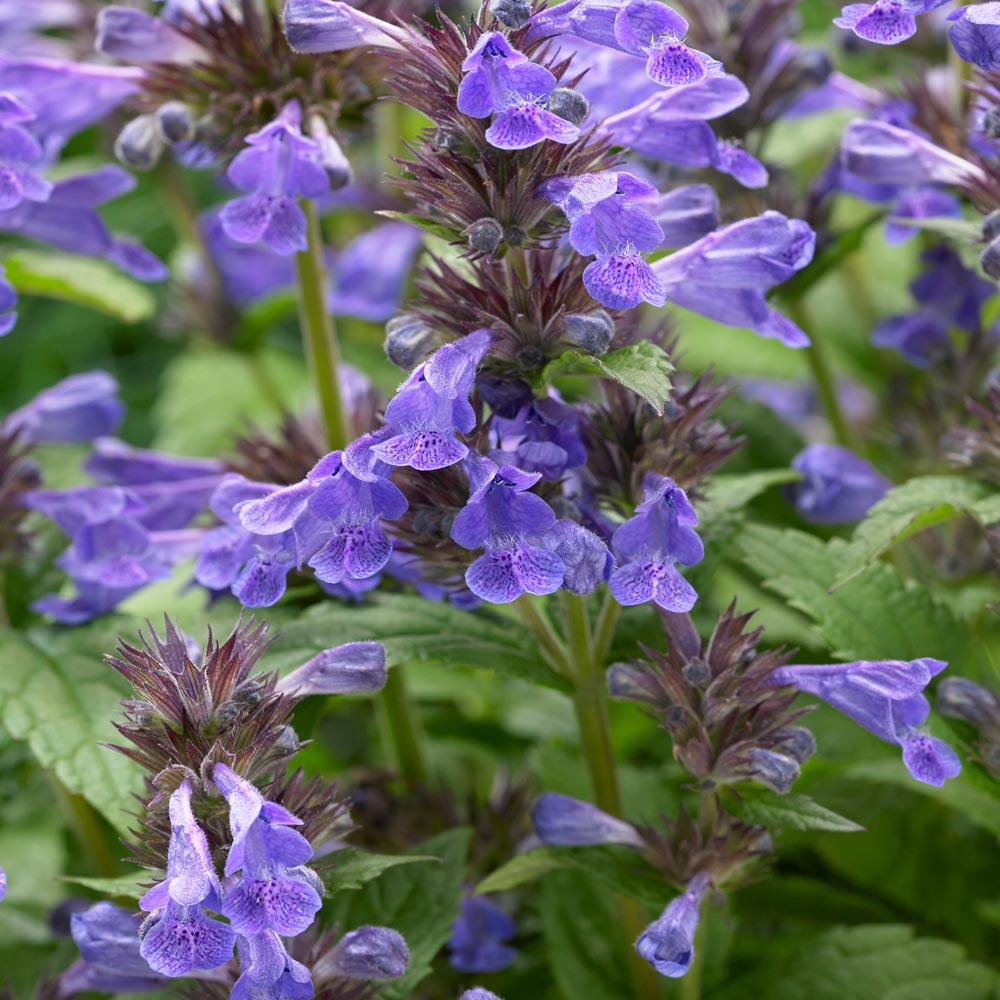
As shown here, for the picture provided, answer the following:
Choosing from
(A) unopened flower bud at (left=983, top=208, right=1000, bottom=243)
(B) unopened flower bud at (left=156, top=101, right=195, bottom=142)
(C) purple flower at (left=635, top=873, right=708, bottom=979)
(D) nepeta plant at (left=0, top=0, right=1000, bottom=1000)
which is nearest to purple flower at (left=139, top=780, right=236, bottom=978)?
(D) nepeta plant at (left=0, top=0, right=1000, bottom=1000)

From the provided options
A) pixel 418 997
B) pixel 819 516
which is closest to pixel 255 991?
pixel 418 997

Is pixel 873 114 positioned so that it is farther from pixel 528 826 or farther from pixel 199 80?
pixel 528 826

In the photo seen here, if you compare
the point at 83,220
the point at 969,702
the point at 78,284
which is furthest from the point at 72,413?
the point at 969,702

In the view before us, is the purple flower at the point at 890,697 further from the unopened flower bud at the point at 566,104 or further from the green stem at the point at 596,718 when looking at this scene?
the unopened flower bud at the point at 566,104

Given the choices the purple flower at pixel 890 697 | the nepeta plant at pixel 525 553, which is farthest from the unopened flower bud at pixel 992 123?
the purple flower at pixel 890 697

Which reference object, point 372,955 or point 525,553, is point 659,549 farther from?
point 372,955

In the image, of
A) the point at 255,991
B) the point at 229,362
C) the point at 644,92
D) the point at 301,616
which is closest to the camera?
the point at 255,991
